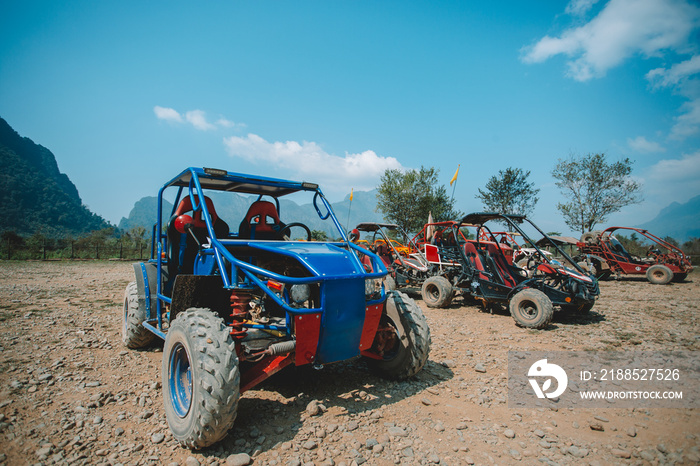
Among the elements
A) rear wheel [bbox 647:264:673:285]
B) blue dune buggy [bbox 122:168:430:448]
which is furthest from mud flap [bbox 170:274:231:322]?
rear wheel [bbox 647:264:673:285]

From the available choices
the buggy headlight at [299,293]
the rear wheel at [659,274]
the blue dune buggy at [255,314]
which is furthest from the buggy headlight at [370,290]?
the rear wheel at [659,274]

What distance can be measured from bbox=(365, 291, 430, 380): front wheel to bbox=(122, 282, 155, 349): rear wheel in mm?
3239

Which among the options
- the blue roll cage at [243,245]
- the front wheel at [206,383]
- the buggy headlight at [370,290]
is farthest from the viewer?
the buggy headlight at [370,290]

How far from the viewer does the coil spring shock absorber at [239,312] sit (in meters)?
3.09

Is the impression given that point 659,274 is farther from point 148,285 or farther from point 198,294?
point 148,285

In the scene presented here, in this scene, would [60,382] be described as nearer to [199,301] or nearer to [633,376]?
[199,301]

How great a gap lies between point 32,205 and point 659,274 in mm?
101042

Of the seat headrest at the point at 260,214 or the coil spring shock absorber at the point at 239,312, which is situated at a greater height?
the seat headrest at the point at 260,214

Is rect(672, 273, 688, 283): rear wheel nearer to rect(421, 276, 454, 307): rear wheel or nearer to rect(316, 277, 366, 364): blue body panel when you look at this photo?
rect(421, 276, 454, 307): rear wheel

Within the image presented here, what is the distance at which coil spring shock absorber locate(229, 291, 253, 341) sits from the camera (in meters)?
3.09

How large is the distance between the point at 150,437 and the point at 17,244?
31.9 m

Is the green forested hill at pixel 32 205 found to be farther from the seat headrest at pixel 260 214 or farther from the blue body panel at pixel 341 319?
the blue body panel at pixel 341 319

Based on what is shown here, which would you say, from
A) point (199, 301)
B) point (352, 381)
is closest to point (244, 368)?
point (199, 301)

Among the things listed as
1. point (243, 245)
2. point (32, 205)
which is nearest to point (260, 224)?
point (243, 245)
